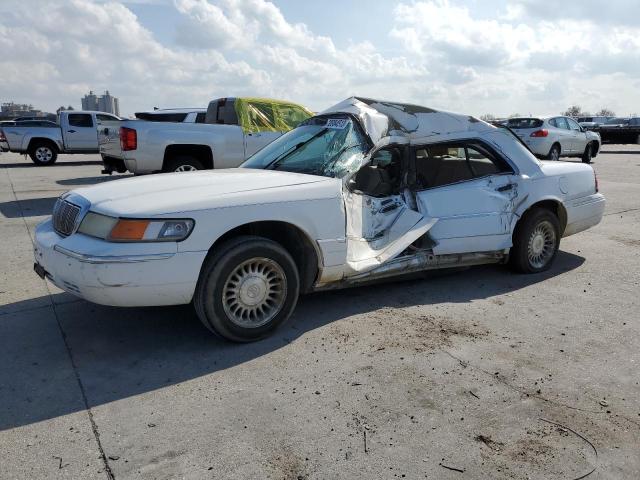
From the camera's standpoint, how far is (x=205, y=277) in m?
3.58

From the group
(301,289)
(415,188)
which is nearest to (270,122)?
(415,188)

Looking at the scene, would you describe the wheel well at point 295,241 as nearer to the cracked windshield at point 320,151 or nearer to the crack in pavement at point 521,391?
the cracked windshield at point 320,151

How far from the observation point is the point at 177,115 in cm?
1361

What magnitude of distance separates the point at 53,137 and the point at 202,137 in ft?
39.3

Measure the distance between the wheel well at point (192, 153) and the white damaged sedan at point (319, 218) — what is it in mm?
5487

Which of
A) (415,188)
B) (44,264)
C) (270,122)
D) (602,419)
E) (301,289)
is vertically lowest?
(602,419)

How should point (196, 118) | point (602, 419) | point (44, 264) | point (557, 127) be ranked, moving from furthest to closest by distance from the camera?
1. point (557, 127)
2. point (196, 118)
3. point (44, 264)
4. point (602, 419)

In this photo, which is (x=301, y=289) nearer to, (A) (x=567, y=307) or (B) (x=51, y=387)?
(B) (x=51, y=387)

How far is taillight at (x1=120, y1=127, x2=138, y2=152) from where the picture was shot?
32.0ft

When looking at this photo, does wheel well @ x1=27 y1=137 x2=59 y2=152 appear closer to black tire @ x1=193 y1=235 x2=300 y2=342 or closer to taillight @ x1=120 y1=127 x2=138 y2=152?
taillight @ x1=120 y1=127 x2=138 y2=152

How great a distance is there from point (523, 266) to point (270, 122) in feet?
22.5

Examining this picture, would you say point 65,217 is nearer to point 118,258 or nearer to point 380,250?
point 118,258

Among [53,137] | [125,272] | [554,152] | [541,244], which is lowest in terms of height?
[541,244]

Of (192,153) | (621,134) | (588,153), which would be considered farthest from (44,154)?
(621,134)
